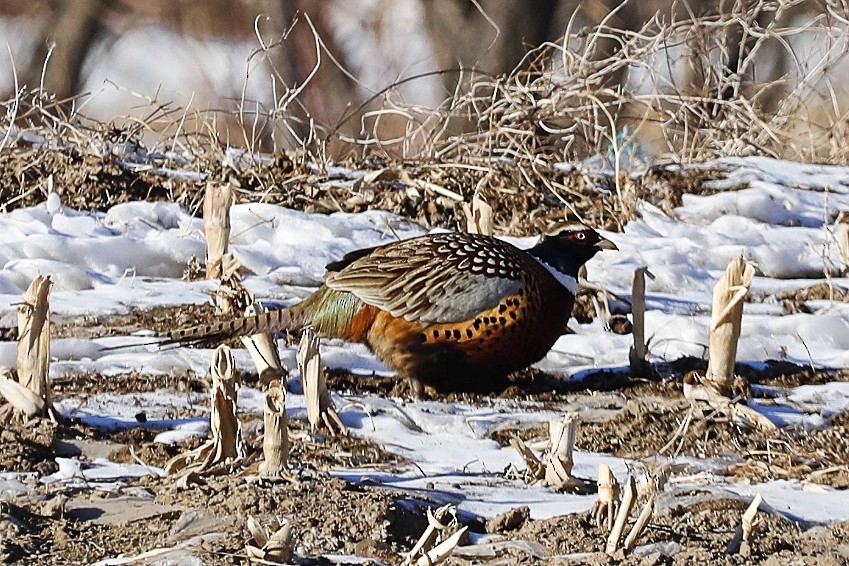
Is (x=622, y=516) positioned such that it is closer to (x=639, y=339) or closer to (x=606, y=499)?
(x=606, y=499)

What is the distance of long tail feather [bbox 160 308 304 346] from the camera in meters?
4.82

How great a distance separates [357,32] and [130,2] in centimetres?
301

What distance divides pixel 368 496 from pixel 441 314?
6.27 feet

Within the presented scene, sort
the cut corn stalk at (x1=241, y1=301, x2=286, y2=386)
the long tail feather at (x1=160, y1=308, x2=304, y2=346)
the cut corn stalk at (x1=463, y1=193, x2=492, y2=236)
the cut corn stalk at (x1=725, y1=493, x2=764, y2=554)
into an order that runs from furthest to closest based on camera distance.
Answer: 1. the cut corn stalk at (x1=463, y1=193, x2=492, y2=236)
2. the long tail feather at (x1=160, y1=308, x2=304, y2=346)
3. the cut corn stalk at (x1=241, y1=301, x2=286, y2=386)
4. the cut corn stalk at (x1=725, y1=493, x2=764, y2=554)

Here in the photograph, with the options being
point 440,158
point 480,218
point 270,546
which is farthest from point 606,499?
point 440,158

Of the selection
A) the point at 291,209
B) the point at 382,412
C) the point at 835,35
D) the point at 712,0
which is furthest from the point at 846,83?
the point at 382,412

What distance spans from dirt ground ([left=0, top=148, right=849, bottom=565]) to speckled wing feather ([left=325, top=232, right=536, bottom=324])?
1.00 feet

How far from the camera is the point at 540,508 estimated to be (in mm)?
3344

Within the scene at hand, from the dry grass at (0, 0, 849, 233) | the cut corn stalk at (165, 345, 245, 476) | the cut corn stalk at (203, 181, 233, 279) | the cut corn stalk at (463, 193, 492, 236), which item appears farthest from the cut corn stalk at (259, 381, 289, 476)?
the dry grass at (0, 0, 849, 233)

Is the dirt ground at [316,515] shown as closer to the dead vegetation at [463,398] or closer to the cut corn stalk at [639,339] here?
the dead vegetation at [463,398]

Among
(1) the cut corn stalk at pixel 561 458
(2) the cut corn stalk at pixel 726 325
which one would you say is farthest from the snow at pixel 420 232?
(2) the cut corn stalk at pixel 726 325

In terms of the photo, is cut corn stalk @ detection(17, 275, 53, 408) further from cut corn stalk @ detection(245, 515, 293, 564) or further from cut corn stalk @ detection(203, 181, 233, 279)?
cut corn stalk @ detection(203, 181, 233, 279)

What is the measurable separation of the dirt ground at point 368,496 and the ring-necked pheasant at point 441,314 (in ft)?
0.46

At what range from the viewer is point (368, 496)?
10.3 ft
